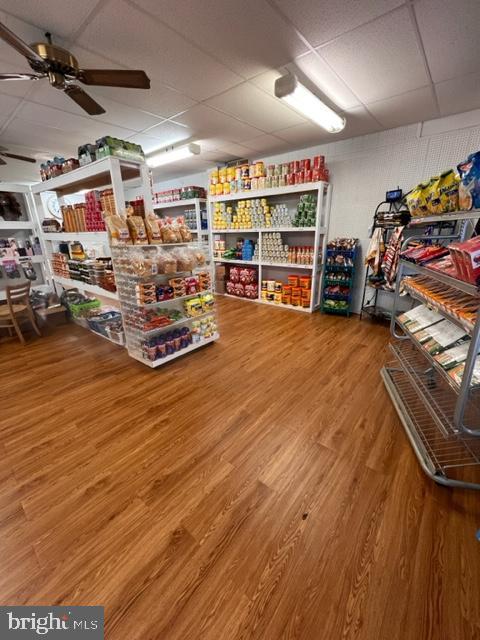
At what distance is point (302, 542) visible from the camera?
4.12ft

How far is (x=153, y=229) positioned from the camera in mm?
2701

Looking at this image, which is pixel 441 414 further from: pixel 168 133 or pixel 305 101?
pixel 168 133

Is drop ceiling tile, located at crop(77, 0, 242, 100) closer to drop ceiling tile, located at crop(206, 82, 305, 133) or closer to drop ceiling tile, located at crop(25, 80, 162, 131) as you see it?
drop ceiling tile, located at crop(206, 82, 305, 133)

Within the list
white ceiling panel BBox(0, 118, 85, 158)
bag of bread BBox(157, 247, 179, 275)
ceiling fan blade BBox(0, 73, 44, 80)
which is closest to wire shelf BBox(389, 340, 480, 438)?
bag of bread BBox(157, 247, 179, 275)

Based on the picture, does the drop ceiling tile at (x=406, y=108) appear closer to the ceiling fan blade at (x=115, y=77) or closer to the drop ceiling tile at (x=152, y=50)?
the drop ceiling tile at (x=152, y=50)

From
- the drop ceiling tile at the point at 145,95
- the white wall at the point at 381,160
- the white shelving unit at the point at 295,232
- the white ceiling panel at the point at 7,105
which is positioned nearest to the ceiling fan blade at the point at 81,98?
the drop ceiling tile at the point at 145,95

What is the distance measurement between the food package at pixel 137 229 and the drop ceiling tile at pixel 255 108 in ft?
5.17

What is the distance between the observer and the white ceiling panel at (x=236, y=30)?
63.5 inches

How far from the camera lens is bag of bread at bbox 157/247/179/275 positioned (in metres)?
2.73

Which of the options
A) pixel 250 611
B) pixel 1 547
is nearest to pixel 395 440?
pixel 250 611

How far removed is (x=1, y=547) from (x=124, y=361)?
1.91m

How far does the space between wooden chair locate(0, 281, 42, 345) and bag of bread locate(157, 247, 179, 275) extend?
2.20m

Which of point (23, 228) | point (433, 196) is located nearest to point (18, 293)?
point (23, 228)

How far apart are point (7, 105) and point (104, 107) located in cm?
100
